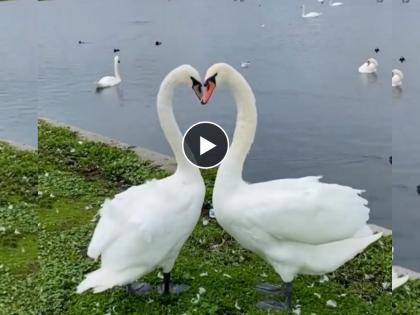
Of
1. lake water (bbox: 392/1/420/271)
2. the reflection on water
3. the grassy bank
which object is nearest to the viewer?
the grassy bank

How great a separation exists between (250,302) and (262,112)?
5529 millimetres

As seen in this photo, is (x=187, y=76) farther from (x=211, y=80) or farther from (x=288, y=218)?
(x=288, y=218)

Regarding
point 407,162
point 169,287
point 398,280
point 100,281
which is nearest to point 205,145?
point 169,287

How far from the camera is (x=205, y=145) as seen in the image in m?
4.52

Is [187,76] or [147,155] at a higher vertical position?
[187,76]

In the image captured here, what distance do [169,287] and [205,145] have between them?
106 cm

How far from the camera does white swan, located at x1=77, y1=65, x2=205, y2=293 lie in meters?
3.54

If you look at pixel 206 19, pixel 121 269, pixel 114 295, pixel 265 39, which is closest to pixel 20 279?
pixel 114 295

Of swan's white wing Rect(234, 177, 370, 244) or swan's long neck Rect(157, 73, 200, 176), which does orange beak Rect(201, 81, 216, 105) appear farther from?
swan's white wing Rect(234, 177, 370, 244)

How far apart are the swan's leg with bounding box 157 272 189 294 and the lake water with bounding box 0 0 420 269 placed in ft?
6.17

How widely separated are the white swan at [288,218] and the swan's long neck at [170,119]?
204 millimetres

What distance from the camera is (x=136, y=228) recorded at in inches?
140

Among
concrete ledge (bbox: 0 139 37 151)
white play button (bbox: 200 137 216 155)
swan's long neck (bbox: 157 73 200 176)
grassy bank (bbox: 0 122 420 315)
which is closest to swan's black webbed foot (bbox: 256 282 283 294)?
grassy bank (bbox: 0 122 420 315)
